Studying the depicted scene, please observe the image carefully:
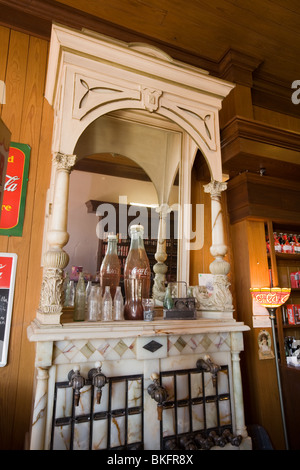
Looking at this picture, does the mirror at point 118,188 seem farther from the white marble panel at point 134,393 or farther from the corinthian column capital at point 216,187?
the white marble panel at point 134,393

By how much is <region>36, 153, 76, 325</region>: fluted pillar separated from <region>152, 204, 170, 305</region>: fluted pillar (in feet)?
2.60

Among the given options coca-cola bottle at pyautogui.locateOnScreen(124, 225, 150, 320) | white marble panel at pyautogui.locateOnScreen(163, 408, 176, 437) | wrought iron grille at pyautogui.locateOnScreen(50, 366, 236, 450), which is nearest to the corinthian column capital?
coca-cola bottle at pyautogui.locateOnScreen(124, 225, 150, 320)

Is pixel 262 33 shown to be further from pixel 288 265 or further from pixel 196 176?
pixel 288 265

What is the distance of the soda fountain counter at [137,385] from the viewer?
4.02 feet

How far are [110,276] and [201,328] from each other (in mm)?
642

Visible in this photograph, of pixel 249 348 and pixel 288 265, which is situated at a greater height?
pixel 288 265

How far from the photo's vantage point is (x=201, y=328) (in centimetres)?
154

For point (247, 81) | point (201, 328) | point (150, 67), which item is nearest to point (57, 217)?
point (201, 328)

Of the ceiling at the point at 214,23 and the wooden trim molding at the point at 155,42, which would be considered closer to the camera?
the wooden trim molding at the point at 155,42

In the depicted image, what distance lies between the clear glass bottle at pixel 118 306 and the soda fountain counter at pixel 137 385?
0.54 feet

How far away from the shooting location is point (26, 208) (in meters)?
1.91

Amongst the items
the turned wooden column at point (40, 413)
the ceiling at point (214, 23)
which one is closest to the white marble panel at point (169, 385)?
the turned wooden column at point (40, 413)

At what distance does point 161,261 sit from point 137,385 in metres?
0.89

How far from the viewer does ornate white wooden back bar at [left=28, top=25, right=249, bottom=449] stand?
4.20 ft
